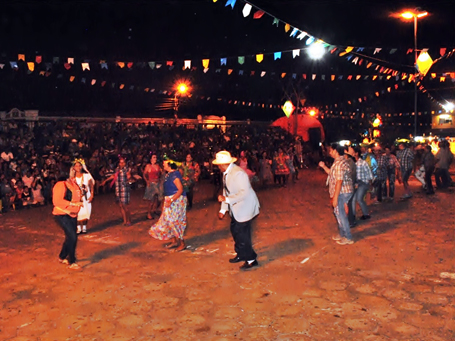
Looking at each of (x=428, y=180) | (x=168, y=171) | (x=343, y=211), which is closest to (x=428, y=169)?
(x=428, y=180)

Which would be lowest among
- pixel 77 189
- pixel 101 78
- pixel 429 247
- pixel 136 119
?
pixel 429 247

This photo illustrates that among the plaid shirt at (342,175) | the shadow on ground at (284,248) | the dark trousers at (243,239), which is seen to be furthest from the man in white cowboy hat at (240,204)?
the plaid shirt at (342,175)

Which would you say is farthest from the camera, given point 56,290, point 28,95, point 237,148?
point 28,95

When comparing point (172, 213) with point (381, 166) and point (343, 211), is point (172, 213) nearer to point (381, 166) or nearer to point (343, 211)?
point (343, 211)

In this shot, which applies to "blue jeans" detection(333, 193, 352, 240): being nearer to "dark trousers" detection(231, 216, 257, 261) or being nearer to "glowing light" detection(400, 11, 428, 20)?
"dark trousers" detection(231, 216, 257, 261)

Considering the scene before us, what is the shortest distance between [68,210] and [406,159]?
9.60m

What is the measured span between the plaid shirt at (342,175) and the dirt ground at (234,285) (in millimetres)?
955

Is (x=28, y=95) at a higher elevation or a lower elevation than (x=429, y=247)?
higher

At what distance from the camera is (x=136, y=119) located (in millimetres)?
28203

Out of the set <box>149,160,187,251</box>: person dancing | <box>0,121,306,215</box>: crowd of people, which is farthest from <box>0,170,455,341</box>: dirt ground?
<box>0,121,306,215</box>: crowd of people

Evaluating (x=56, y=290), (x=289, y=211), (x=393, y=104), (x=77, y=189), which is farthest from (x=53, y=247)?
(x=393, y=104)

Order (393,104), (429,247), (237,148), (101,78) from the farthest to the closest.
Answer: (393,104)
(101,78)
(237,148)
(429,247)

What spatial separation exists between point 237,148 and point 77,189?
1551 centimetres

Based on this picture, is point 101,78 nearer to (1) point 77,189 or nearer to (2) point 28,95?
(2) point 28,95
